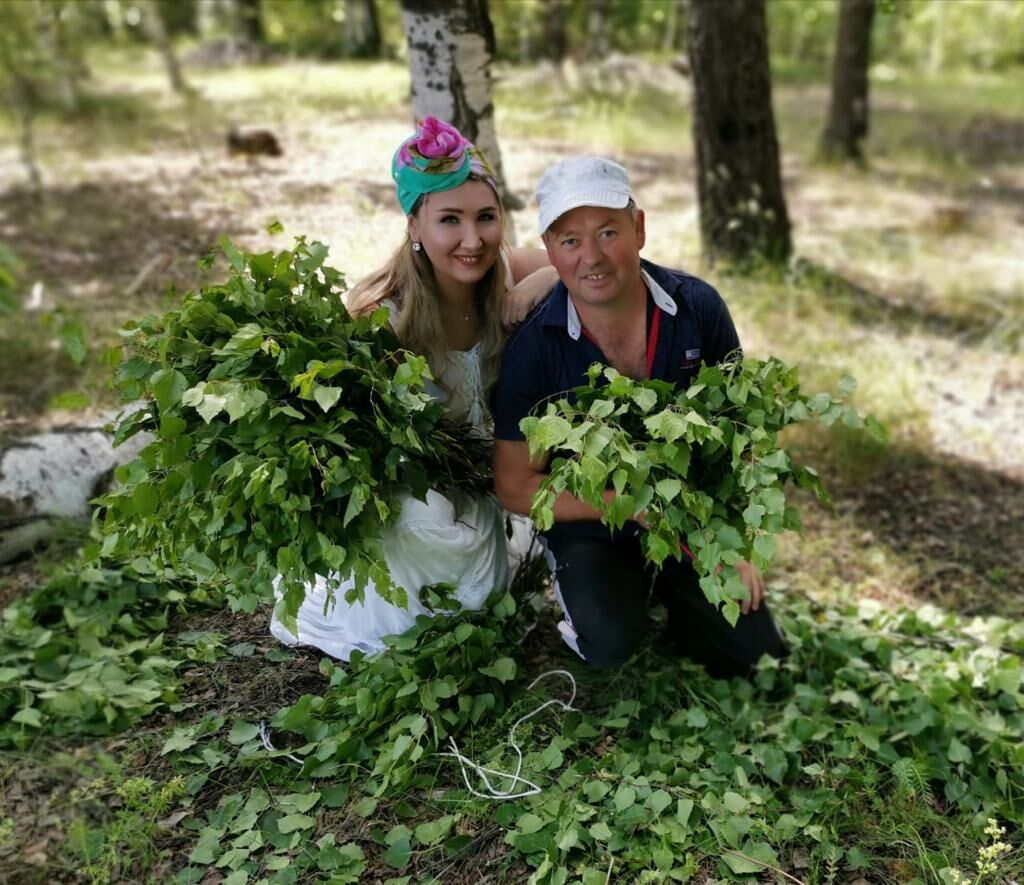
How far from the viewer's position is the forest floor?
2.80 metres

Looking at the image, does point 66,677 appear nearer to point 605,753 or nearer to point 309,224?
point 605,753

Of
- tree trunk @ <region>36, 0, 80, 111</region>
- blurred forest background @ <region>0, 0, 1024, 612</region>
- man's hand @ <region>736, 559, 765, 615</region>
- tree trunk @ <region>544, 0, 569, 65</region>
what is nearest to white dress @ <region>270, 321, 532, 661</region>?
man's hand @ <region>736, 559, 765, 615</region>

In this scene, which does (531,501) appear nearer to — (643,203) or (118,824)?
(118,824)

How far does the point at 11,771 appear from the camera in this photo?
8.13 feet

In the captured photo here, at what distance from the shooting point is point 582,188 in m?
2.48

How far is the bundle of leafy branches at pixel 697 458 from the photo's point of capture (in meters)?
2.23

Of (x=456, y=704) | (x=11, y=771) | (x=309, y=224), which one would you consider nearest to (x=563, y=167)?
(x=456, y=704)

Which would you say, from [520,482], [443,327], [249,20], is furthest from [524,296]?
[249,20]

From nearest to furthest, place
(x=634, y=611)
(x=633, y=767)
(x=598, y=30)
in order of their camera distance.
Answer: (x=633, y=767) → (x=634, y=611) → (x=598, y=30)

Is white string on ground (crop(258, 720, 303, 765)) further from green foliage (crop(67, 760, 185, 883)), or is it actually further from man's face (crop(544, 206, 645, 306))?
man's face (crop(544, 206, 645, 306))

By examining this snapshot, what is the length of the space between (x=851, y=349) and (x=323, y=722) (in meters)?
4.24

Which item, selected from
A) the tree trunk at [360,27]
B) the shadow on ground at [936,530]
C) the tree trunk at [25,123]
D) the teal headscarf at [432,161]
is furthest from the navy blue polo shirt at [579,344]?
the tree trunk at [360,27]

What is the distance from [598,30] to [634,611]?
13696 mm

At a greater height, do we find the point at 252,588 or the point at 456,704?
the point at 252,588
